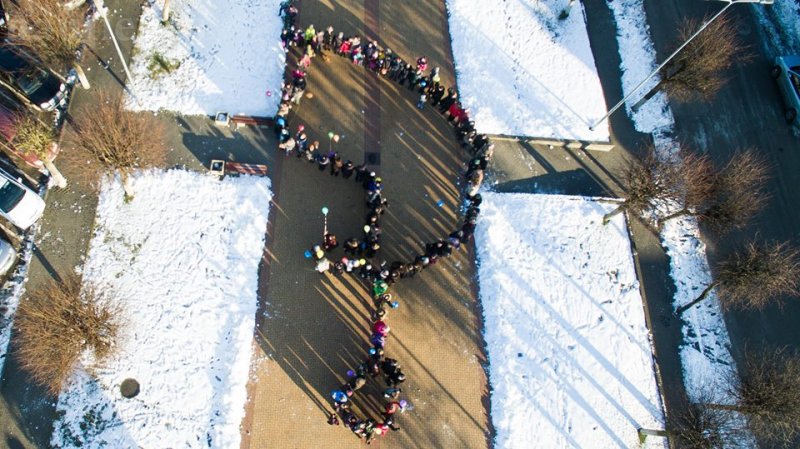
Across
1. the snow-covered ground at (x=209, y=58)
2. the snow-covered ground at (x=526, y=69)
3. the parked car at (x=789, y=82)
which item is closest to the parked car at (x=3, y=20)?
the snow-covered ground at (x=209, y=58)

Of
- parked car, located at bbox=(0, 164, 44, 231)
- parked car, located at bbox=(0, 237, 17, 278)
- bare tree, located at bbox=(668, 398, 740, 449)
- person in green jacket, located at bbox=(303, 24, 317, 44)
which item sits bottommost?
bare tree, located at bbox=(668, 398, 740, 449)

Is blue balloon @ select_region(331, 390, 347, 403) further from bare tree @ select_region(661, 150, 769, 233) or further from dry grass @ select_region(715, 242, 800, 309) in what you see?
bare tree @ select_region(661, 150, 769, 233)

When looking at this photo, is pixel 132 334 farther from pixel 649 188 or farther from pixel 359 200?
pixel 649 188

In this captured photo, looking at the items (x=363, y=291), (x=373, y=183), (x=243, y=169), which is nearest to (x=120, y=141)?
(x=243, y=169)

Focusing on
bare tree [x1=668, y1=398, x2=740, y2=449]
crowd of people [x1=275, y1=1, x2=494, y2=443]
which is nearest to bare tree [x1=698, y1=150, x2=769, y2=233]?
bare tree [x1=668, y1=398, x2=740, y2=449]

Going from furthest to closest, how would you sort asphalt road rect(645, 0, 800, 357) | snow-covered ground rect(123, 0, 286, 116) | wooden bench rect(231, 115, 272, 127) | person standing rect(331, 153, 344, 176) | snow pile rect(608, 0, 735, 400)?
snow-covered ground rect(123, 0, 286, 116) < wooden bench rect(231, 115, 272, 127) < asphalt road rect(645, 0, 800, 357) < person standing rect(331, 153, 344, 176) < snow pile rect(608, 0, 735, 400)

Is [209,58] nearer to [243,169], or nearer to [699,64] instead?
[243,169]

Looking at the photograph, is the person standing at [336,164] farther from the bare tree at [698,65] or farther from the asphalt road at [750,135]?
Result: the asphalt road at [750,135]
